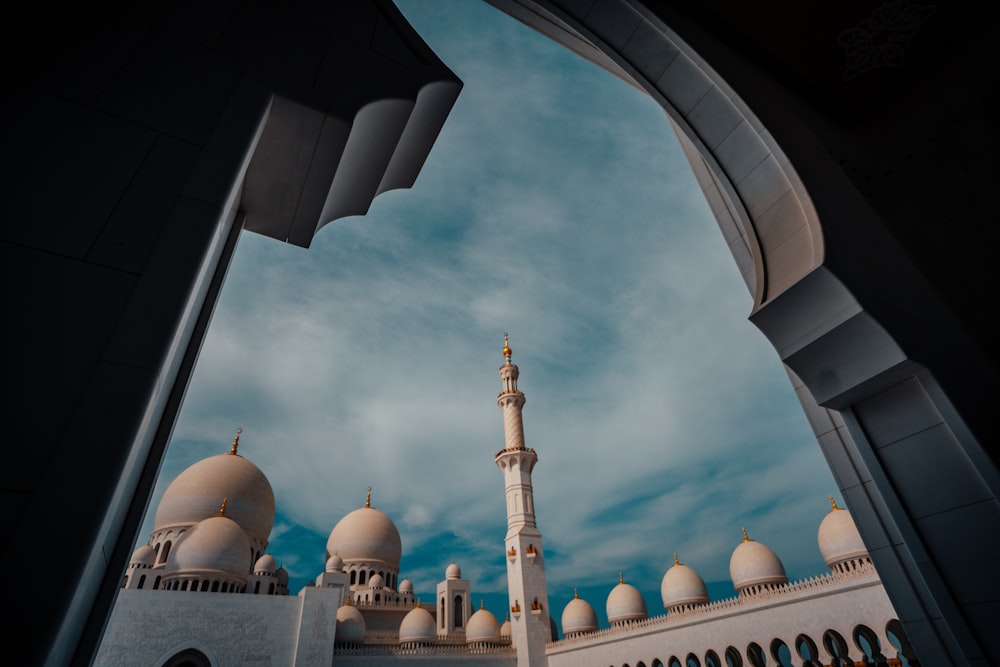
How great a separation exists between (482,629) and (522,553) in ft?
12.4

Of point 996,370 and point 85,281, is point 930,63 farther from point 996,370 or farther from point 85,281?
point 85,281

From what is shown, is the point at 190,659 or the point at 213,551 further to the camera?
the point at 213,551

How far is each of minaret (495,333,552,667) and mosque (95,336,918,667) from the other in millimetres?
63

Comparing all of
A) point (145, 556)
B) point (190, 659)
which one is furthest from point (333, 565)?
point (190, 659)

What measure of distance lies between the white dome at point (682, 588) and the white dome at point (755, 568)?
1.78 metres

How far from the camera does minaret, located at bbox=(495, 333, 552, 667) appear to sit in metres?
21.4

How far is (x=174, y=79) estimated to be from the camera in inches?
68.4

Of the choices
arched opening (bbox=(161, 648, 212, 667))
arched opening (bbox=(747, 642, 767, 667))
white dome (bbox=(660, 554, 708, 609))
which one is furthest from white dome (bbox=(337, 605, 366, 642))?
arched opening (bbox=(747, 642, 767, 667))

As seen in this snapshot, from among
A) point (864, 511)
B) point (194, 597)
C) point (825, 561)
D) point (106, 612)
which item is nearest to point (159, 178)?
point (106, 612)

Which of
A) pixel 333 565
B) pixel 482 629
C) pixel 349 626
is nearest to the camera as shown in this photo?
pixel 349 626

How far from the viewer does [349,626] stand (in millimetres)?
20094

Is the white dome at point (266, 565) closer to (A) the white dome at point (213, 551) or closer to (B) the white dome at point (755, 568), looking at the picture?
(A) the white dome at point (213, 551)

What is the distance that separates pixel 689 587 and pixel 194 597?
17.7 meters

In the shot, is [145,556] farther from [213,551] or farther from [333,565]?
[333,565]
